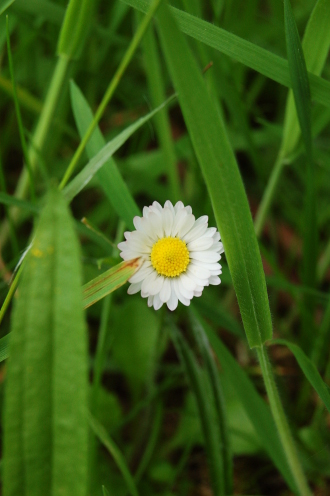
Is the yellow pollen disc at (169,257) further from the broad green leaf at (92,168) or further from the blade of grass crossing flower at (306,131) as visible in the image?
the blade of grass crossing flower at (306,131)

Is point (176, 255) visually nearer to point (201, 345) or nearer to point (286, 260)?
point (201, 345)

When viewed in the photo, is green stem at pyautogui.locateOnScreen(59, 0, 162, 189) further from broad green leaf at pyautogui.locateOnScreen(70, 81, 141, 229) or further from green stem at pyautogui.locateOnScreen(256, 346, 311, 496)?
green stem at pyautogui.locateOnScreen(256, 346, 311, 496)

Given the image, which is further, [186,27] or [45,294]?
[186,27]

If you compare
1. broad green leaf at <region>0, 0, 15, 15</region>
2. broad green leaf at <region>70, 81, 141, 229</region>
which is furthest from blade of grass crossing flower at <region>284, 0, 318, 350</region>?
broad green leaf at <region>0, 0, 15, 15</region>

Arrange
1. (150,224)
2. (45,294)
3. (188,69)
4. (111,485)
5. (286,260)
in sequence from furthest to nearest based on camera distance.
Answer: (286,260) → (111,485) → (150,224) → (188,69) → (45,294)

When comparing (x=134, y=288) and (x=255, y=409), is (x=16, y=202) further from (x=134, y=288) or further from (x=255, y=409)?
(x=255, y=409)

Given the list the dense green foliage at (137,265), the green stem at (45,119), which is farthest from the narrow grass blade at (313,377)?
the green stem at (45,119)

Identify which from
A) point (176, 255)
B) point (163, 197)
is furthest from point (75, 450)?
point (163, 197)
